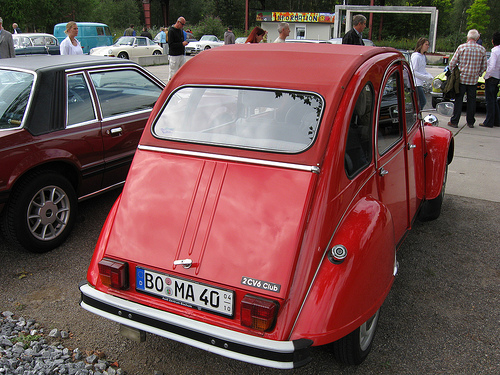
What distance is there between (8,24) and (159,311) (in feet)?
145

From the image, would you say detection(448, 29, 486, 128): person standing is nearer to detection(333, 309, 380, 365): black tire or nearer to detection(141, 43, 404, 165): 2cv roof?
detection(141, 43, 404, 165): 2cv roof

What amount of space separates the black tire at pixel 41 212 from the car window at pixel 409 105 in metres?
3.24

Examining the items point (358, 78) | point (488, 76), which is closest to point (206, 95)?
point (358, 78)

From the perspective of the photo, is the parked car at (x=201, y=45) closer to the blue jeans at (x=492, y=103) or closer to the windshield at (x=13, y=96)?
the blue jeans at (x=492, y=103)

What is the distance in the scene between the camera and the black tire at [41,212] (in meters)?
3.99

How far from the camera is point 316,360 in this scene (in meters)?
2.91

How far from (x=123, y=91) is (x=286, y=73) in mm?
2946

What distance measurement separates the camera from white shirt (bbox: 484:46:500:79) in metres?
9.05

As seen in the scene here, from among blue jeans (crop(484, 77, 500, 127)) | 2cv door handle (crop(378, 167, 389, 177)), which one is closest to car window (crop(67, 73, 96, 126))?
2cv door handle (crop(378, 167, 389, 177))

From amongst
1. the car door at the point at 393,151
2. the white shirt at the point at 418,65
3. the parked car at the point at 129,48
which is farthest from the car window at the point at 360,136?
the parked car at the point at 129,48

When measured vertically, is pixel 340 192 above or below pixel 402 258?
above

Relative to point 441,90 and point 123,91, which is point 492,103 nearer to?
point 441,90

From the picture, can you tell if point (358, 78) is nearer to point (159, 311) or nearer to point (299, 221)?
point (299, 221)

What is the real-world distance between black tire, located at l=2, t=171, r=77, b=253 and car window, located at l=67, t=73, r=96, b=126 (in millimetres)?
683
